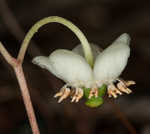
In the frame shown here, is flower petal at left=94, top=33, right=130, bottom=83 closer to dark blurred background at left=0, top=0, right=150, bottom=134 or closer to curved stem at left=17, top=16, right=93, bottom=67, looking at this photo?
curved stem at left=17, top=16, right=93, bottom=67

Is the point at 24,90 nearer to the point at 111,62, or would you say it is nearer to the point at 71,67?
the point at 71,67

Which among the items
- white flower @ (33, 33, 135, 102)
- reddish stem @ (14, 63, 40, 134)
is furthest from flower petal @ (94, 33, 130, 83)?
reddish stem @ (14, 63, 40, 134)

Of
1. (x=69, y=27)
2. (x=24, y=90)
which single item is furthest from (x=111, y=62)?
(x=24, y=90)

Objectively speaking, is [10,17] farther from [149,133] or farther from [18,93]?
[149,133]

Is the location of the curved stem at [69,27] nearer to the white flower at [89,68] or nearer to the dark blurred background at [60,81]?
the white flower at [89,68]

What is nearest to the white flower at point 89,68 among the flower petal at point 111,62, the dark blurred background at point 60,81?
the flower petal at point 111,62

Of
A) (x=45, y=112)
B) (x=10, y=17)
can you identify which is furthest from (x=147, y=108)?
(x=10, y=17)
